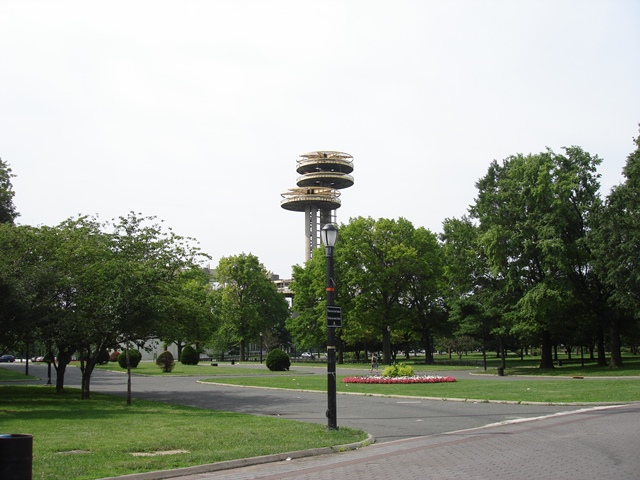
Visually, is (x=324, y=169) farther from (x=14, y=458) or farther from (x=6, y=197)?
(x=14, y=458)

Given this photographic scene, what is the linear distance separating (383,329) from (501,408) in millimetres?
42191

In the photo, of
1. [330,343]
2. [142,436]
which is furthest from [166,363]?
[330,343]

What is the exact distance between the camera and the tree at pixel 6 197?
34500mm

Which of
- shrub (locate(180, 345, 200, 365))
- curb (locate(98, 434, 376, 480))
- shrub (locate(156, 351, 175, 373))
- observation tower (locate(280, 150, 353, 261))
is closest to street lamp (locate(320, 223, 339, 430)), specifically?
curb (locate(98, 434, 376, 480))

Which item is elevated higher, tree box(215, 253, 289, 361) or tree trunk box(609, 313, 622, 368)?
tree box(215, 253, 289, 361)

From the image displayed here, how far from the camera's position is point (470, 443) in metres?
12.5

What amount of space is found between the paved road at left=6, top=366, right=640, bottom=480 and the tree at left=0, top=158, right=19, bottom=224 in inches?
817

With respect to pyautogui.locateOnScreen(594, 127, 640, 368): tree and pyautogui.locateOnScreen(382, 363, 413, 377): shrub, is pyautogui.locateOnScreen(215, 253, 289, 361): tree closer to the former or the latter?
pyautogui.locateOnScreen(382, 363, 413, 377): shrub

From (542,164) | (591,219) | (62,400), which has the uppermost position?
(542,164)

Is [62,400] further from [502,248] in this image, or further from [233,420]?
[502,248]

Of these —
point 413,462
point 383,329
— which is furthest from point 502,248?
point 413,462

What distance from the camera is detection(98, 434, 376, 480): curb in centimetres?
948

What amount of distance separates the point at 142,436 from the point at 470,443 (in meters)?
6.98

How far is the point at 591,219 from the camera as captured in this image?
42.9 metres
